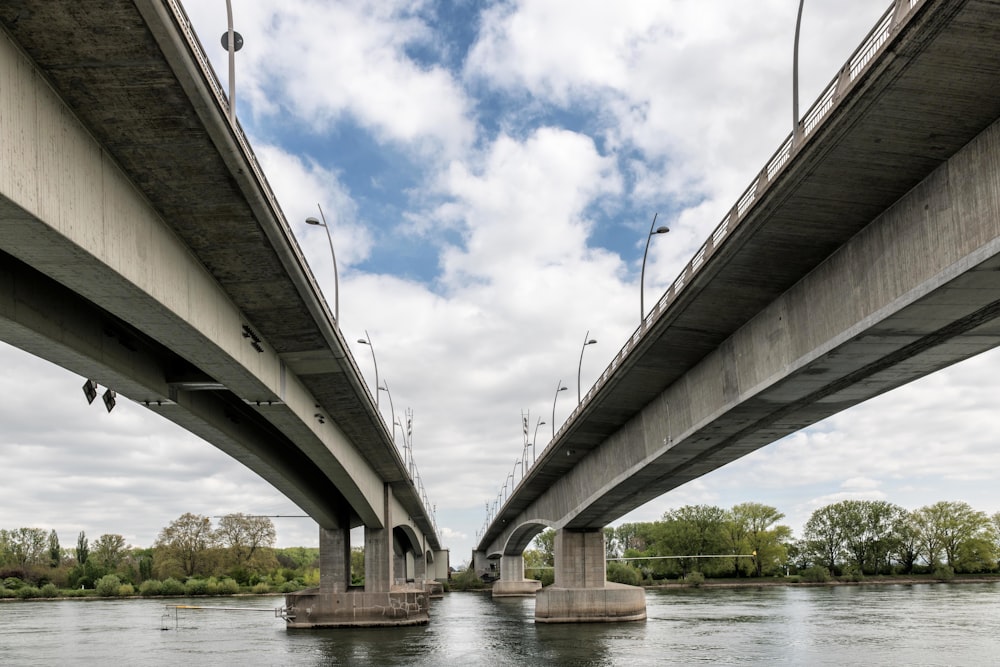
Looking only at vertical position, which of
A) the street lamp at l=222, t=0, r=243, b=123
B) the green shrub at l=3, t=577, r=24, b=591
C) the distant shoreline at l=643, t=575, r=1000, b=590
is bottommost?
the distant shoreline at l=643, t=575, r=1000, b=590

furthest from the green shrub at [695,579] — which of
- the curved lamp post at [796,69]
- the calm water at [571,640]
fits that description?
the curved lamp post at [796,69]

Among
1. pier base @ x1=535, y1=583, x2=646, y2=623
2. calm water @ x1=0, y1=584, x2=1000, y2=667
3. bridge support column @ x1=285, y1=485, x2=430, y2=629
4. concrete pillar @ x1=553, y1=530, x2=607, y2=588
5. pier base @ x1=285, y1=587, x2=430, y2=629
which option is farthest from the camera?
concrete pillar @ x1=553, y1=530, x2=607, y2=588

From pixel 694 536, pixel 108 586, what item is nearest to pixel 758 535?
pixel 694 536

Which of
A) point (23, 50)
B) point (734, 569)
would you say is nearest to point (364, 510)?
point (23, 50)

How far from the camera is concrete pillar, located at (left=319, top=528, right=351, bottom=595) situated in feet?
182

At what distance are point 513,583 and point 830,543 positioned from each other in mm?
43025

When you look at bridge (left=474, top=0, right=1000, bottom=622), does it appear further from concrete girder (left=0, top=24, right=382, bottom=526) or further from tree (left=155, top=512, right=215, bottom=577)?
tree (left=155, top=512, right=215, bottom=577)

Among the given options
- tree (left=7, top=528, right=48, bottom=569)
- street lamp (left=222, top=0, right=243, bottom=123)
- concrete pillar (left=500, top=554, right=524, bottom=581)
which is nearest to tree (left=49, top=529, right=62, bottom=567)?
tree (left=7, top=528, right=48, bottom=569)

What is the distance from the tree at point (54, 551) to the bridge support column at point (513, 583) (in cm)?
6869

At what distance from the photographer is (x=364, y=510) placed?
52438mm

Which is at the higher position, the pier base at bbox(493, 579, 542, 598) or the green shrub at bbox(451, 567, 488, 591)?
the pier base at bbox(493, 579, 542, 598)

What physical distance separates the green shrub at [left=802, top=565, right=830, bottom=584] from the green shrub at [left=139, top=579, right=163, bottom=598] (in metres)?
78.5

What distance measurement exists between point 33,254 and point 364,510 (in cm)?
4089

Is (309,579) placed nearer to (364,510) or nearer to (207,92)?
(364,510)
